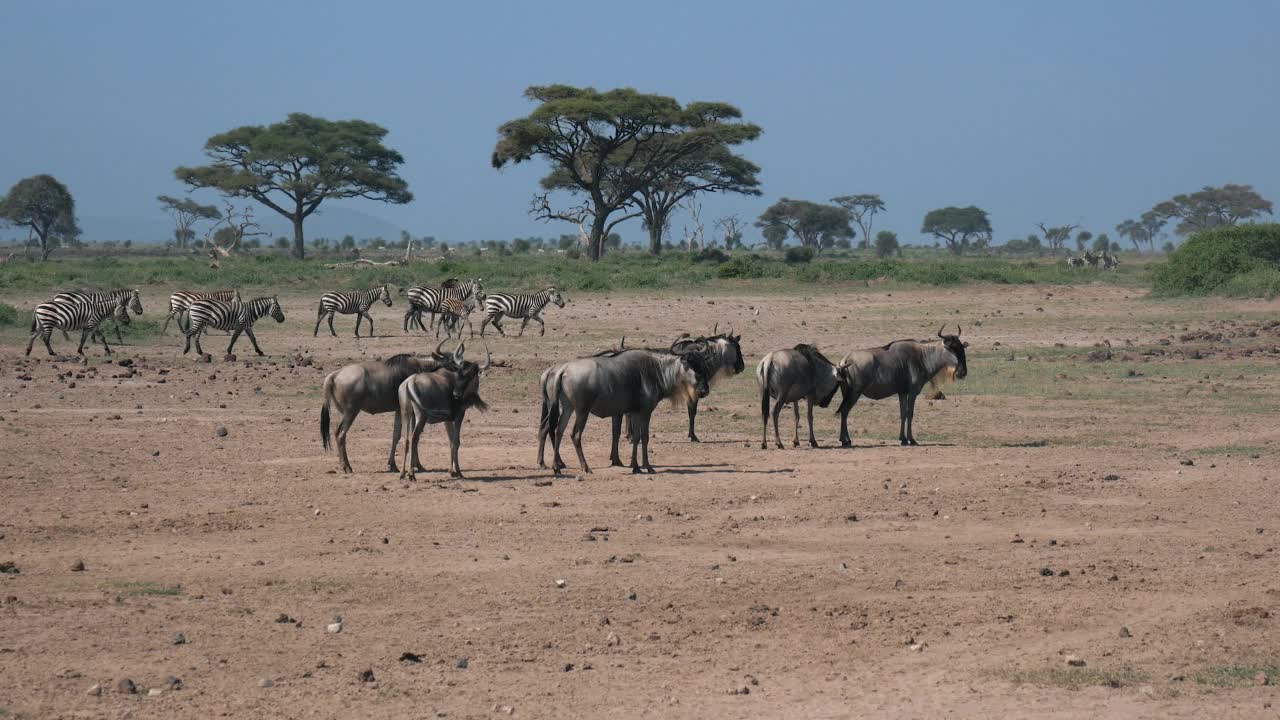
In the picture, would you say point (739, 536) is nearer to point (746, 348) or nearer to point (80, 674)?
point (80, 674)

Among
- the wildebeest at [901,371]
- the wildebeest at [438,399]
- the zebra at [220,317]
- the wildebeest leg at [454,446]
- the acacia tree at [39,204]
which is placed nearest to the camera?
the wildebeest at [438,399]

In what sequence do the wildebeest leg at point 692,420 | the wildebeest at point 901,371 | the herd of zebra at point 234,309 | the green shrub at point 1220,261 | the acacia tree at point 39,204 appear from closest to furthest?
the wildebeest leg at point 692,420, the wildebeest at point 901,371, the herd of zebra at point 234,309, the green shrub at point 1220,261, the acacia tree at point 39,204

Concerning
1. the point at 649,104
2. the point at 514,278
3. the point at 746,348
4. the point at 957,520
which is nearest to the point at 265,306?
the point at 746,348

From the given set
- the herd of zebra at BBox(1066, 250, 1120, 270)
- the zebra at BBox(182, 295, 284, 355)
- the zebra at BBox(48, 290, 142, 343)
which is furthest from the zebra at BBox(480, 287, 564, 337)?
the herd of zebra at BBox(1066, 250, 1120, 270)

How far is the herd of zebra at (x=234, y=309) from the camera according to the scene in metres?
26.2

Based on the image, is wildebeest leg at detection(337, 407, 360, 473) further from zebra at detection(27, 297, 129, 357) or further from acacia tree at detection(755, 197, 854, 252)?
acacia tree at detection(755, 197, 854, 252)

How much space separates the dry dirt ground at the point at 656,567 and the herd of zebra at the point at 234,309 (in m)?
7.47

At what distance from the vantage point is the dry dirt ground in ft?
24.8

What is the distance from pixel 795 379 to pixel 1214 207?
275 ft

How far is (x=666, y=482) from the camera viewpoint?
13.6 metres

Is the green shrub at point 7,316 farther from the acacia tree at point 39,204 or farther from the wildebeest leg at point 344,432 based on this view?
the acacia tree at point 39,204

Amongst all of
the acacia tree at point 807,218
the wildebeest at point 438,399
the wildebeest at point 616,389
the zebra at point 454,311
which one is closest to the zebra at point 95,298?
the zebra at point 454,311

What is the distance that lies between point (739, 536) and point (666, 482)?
2.39 meters

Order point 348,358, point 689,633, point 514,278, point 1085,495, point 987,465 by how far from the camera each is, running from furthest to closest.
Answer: point 514,278 → point 348,358 → point 987,465 → point 1085,495 → point 689,633
